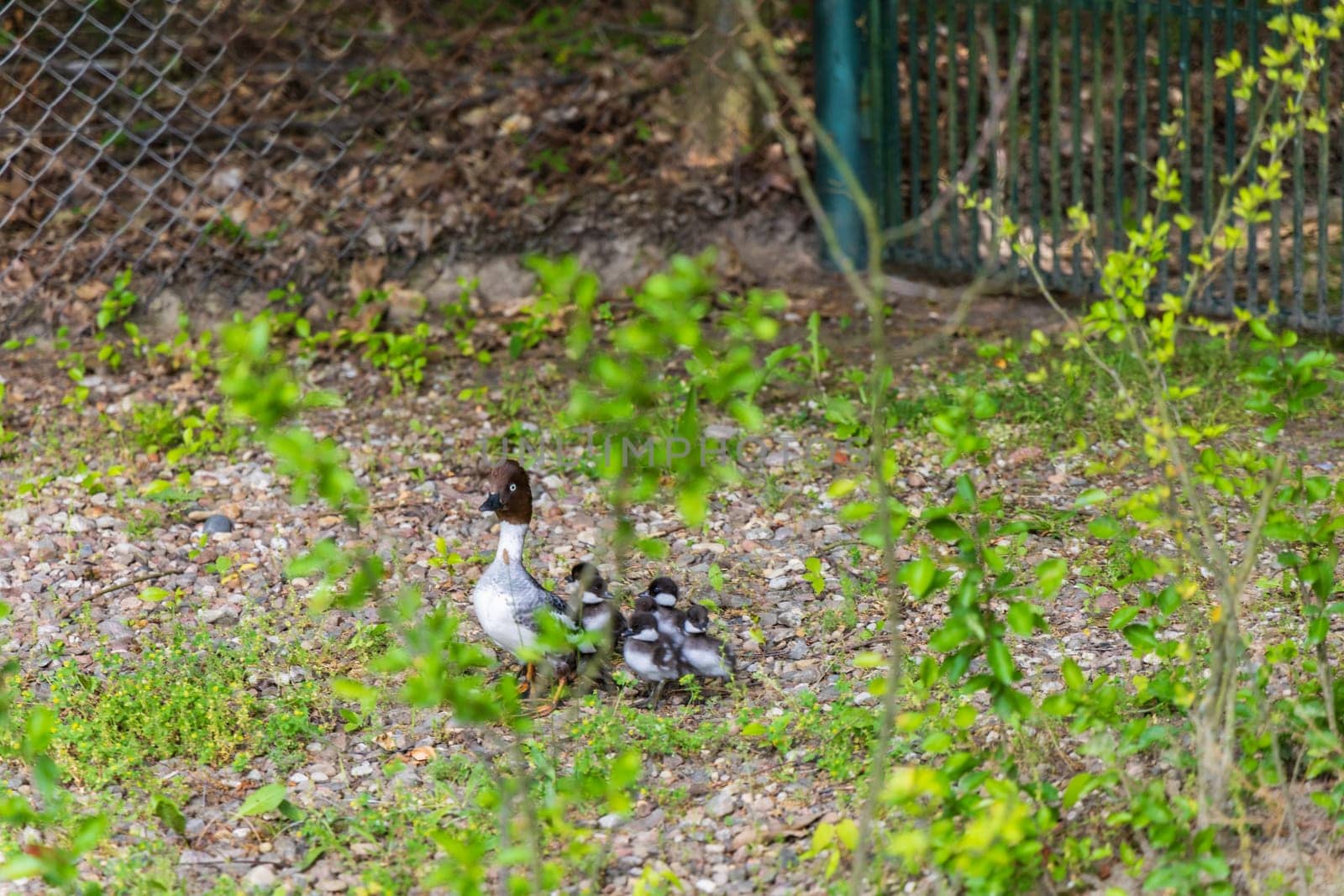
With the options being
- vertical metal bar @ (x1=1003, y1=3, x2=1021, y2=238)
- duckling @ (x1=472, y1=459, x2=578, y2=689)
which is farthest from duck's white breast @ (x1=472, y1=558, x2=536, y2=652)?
vertical metal bar @ (x1=1003, y1=3, x2=1021, y2=238)

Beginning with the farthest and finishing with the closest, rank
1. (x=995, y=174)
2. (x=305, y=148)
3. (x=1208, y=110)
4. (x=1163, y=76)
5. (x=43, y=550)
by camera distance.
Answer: (x=305, y=148), (x=1163, y=76), (x=1208, y=110), (x=43, y=550), (x=995, y=174)

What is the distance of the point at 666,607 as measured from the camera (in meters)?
4.04

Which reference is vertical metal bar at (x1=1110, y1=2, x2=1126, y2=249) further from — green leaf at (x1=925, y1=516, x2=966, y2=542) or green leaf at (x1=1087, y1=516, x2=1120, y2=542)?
green leaf at (x1=925, y1=516, x2=966, y2=542)

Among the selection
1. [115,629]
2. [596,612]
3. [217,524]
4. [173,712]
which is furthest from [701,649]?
[217,524]

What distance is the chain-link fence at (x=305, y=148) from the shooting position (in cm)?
658

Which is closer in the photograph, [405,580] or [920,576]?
[920,576]

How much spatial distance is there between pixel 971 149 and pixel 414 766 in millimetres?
4163

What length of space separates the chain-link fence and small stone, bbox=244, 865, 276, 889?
366cm

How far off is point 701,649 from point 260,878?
3.85 feet

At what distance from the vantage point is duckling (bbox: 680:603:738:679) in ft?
12.8

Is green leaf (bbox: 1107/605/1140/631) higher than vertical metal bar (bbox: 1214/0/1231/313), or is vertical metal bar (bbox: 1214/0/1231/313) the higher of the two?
vertical metal bar (bbox: 1214/0/1231/313)

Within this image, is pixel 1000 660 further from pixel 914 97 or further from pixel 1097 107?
pixel 914 97

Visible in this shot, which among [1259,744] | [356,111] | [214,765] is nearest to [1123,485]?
[1259,744]

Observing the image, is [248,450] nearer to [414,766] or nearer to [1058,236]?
[414,766]
